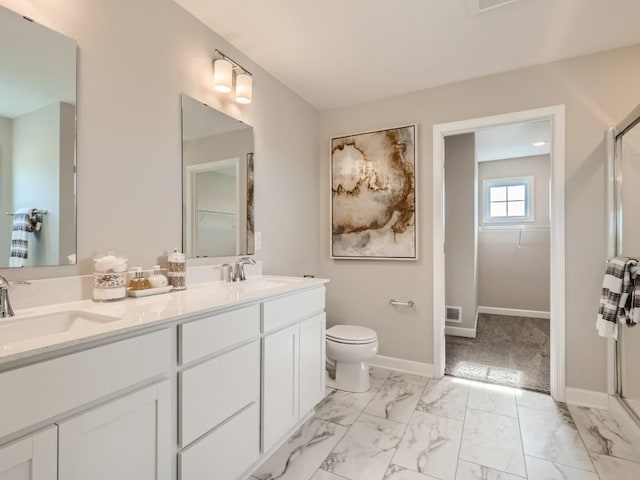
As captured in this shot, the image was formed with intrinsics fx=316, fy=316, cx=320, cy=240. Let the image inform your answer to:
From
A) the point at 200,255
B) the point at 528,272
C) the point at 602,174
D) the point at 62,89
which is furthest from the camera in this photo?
the point at 528,272

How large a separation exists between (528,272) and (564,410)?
3.00 m

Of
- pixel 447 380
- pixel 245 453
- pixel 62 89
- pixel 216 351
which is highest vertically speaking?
pixel 62 89

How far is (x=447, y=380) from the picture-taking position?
2576 mm

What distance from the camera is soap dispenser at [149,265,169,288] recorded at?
1497 millimetres

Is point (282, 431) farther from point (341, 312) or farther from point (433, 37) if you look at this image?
point (433, 37)

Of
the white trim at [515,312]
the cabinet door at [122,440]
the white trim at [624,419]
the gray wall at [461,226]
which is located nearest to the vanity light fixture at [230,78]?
the cabinet door at [122,440]

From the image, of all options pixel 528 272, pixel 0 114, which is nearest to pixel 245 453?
pixel 0 114

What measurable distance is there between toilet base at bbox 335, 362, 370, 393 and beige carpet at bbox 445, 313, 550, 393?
2.75 ft

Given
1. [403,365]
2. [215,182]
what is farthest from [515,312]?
[215,182]

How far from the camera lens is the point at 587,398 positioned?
2.17 m

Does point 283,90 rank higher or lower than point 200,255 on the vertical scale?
higher

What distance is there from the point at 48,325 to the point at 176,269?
22.6 inches

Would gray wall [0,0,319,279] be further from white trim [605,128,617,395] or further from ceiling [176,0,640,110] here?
white trim [605,128,617,395]

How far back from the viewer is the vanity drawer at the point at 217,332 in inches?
45.6
